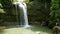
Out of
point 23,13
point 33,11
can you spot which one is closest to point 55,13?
point 33,11

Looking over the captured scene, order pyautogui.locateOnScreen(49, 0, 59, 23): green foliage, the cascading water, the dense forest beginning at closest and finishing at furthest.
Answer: pyautogui.locateOnScreen(49, 0, 59, 23): green foliage
the dense forest
the cascading water

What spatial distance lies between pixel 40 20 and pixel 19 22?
1543 mm

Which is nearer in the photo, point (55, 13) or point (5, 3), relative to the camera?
point (55, 13)

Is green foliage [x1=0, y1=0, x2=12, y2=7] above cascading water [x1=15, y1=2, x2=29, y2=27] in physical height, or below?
above

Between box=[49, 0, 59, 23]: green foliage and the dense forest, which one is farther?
the dense forest

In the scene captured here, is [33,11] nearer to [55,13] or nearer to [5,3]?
[5,3]

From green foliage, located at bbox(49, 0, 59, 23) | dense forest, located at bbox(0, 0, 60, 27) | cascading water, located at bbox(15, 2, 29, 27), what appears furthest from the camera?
cascading water, located at bbox(15, 2, 29, 27)

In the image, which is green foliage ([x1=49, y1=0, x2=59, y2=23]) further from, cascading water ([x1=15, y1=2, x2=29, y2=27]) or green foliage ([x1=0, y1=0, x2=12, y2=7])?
green foliage ([x1=0, y1=0, x2=12, y2=7])

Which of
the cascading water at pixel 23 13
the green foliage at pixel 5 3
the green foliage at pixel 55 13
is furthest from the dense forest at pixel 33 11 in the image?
the green foliage at pixel 55 13

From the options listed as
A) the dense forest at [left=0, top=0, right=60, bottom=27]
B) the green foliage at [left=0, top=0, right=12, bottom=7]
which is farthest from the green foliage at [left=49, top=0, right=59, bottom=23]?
the green foliage at [left=0, top=0, right=12, bottom=7]

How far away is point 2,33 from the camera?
30.5ft

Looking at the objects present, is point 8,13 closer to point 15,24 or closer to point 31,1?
point 15,24

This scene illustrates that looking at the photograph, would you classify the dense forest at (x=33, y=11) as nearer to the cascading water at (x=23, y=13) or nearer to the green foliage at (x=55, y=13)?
the cascading water at (x=23, y=13)

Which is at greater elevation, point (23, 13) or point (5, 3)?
point (5, 3)
